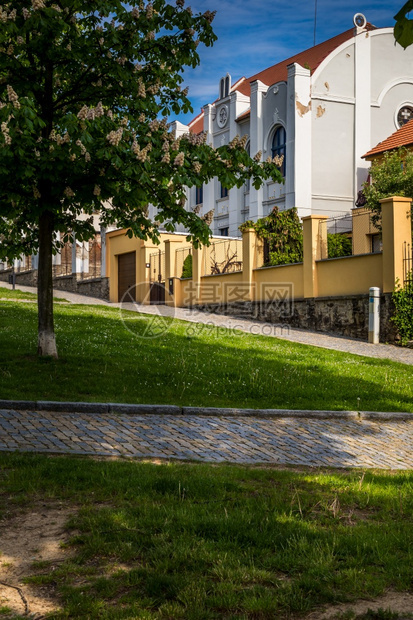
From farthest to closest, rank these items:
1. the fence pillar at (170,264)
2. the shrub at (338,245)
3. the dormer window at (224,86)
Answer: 1. the dormer window at (224,86)
2. the fence pillar at (170,264)
3. the shrub at (338,245)

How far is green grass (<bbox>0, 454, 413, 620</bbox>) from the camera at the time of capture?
3.34 m

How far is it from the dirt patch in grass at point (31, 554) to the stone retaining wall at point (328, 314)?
14.1 meters

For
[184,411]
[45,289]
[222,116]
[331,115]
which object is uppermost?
[222,116]

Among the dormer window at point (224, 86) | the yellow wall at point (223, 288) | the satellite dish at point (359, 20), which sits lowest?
the yellow wall at point (223, 288)

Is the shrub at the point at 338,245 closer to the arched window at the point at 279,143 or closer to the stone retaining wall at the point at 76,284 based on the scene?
the arched window at the point at 279,143

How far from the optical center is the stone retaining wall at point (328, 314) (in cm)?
1759

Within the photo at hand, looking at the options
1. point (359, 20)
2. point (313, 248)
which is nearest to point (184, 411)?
point (313, 248)

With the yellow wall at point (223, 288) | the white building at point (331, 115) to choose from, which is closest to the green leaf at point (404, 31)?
the yellow wall at point (223, 288)

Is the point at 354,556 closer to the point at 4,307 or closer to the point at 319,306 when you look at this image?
the point at 319,306

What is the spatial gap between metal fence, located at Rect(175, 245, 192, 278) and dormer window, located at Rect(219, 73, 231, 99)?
48.8ft

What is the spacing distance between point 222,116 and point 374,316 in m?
23.2

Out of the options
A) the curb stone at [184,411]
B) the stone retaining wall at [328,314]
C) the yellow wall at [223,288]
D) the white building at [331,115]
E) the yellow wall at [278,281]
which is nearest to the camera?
the curb stone at [184,411]

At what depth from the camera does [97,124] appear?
29.4 ft

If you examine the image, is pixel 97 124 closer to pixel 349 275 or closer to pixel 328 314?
pixel 349 275
